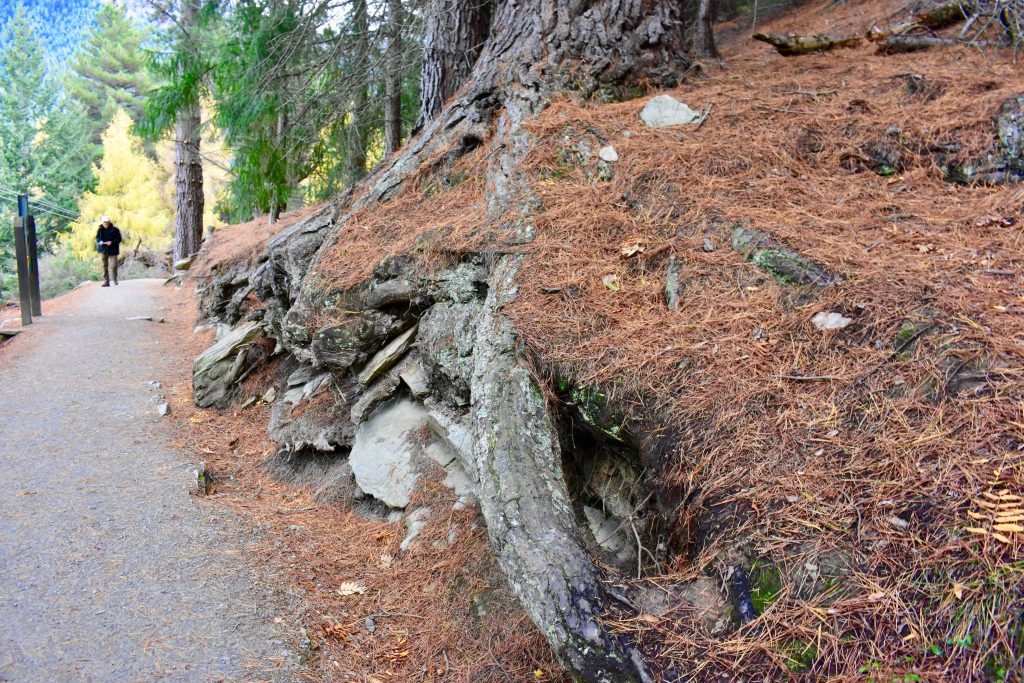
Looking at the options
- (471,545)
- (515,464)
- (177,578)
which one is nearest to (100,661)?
(177,578)

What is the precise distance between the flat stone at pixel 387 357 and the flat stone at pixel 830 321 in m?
3.17

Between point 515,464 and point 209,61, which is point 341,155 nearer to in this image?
point 209,61

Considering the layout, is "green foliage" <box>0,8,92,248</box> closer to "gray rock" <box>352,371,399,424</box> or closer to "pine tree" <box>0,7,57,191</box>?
"pine tree" <box>0,7,57,191</box>

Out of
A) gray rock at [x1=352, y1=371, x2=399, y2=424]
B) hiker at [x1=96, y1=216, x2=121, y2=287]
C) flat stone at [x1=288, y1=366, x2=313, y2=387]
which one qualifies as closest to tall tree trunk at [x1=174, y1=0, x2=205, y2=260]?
hiker at [x1=96, y1=216, x2=121, y2=287]

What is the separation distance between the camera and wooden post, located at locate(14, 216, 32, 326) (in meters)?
9.87

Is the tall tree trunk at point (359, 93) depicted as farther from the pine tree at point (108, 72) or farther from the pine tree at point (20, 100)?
the pine tree at point (108, 72)

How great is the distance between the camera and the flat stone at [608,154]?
5020 mm

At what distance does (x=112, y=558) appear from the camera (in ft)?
13.7

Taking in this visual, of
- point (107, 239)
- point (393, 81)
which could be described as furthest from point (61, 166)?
point (393, 81)

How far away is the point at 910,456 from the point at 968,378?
507 mm

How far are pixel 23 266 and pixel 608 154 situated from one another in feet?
31.3

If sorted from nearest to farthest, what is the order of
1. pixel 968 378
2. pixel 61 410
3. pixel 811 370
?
1. pixel 968 378
2. pixel 811 370
3. pixel 61 410

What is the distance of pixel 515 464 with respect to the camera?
3301 mm

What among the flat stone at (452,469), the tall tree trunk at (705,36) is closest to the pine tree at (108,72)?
the tall tree trunk at (705,36)
